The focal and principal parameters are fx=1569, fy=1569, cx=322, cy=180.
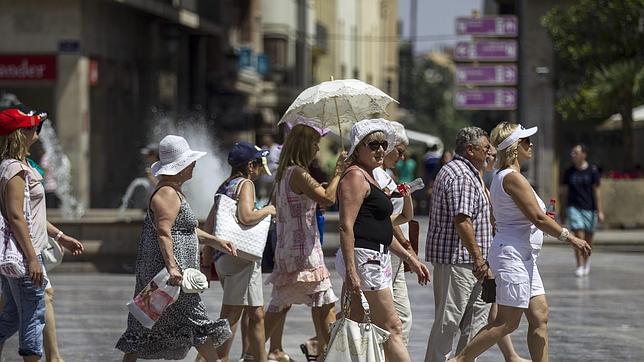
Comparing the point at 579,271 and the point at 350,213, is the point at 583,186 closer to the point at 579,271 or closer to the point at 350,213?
the point at 579,271

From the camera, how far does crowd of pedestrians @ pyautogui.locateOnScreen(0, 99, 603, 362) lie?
8977 millimetres

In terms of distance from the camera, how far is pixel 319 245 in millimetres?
10672

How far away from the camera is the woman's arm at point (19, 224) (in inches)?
359

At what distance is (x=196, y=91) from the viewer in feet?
155

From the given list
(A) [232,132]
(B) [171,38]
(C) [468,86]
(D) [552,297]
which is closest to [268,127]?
(A) [232,132]

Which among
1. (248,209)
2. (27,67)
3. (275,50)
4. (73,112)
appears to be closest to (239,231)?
(248,209)

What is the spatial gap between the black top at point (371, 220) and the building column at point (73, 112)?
82.9 ft

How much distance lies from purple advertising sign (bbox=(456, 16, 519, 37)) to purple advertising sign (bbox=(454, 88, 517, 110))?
114 centimetres

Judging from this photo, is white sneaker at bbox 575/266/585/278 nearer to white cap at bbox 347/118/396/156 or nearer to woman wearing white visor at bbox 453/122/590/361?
woman wearing white visor at bbox 453/122/590/361

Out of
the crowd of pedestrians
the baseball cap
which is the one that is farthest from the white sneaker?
the baseball cap

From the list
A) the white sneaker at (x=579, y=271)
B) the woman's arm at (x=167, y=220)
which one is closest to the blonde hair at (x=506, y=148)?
the woman's arm at (x=167, y=220)

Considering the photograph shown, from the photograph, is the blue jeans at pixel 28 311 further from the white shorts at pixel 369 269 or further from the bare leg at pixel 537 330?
the bare leg at pixel 537 330

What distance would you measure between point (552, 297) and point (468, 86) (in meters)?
16.2

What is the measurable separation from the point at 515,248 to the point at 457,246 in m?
0.69
